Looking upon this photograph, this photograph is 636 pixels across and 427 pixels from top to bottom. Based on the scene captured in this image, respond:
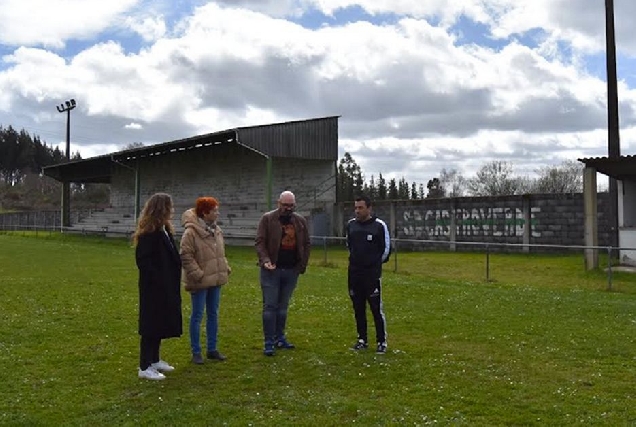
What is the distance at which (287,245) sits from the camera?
741cm

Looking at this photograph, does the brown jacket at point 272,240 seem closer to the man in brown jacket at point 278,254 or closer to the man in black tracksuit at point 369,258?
the man in brown jacket at point 278,254

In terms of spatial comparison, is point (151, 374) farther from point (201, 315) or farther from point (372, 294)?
point (372, 294)

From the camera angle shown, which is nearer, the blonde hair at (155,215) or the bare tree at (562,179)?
the blonde hair at (155,215)

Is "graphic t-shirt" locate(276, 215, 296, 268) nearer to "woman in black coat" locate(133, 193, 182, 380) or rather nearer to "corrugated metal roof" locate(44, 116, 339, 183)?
"woman in black coat" locate(133, 193, 182, 380)

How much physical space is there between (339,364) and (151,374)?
1841 millimetres

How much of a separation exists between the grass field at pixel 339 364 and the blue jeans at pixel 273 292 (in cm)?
30

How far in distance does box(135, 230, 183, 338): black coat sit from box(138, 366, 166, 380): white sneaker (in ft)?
1.04

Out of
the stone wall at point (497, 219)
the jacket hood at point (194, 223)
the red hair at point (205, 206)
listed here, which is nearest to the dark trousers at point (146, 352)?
the jacket hood at point (194, 223)

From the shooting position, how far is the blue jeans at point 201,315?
6.96 meters

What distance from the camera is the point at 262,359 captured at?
7.23 m

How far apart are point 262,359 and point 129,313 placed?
3959mm

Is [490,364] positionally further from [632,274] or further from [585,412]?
[632,274]

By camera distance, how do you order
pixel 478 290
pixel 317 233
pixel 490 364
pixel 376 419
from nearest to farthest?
pixel 376 419 < pixel 490 364 < pixel 478 290 < pixel 317 233

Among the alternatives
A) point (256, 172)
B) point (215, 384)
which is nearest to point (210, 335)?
point (215, 384)
